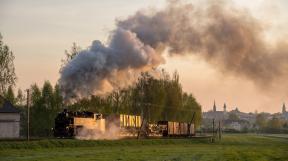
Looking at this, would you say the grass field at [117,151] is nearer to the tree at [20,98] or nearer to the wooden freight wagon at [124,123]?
the wooden freight wagon at [124,123]

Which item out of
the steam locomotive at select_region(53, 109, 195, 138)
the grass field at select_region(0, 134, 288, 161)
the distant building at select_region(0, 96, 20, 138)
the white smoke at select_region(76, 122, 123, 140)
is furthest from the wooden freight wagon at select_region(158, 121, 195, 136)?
the distant building at select_region(0, 96, 20, 138)

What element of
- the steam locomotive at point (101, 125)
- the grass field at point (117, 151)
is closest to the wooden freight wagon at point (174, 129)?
Result: the steam locomotive at point (101, 125)

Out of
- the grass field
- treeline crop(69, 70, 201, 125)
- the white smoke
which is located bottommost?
the grass field

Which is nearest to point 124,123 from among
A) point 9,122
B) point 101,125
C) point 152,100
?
point 101,125

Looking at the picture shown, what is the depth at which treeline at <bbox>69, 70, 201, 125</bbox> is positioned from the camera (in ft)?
386

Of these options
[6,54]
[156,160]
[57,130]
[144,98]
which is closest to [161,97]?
[144,98]

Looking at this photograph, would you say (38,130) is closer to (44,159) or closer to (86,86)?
(86,86)

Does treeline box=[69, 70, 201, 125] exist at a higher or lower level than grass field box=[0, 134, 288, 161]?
higher

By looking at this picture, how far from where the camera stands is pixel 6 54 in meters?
83.5

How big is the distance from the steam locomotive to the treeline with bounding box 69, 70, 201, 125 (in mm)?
21189

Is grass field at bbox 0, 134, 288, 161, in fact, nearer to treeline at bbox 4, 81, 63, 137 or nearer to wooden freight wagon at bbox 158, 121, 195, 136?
wooden freight wagon at bbox 158, 121, 195, 136

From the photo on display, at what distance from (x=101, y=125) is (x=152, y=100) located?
55360mm

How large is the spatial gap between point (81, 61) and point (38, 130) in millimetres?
43486

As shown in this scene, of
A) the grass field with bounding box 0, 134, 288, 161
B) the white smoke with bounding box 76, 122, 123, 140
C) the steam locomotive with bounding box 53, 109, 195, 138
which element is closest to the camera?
the grass field with bounding box 0, 134, 288, 161
